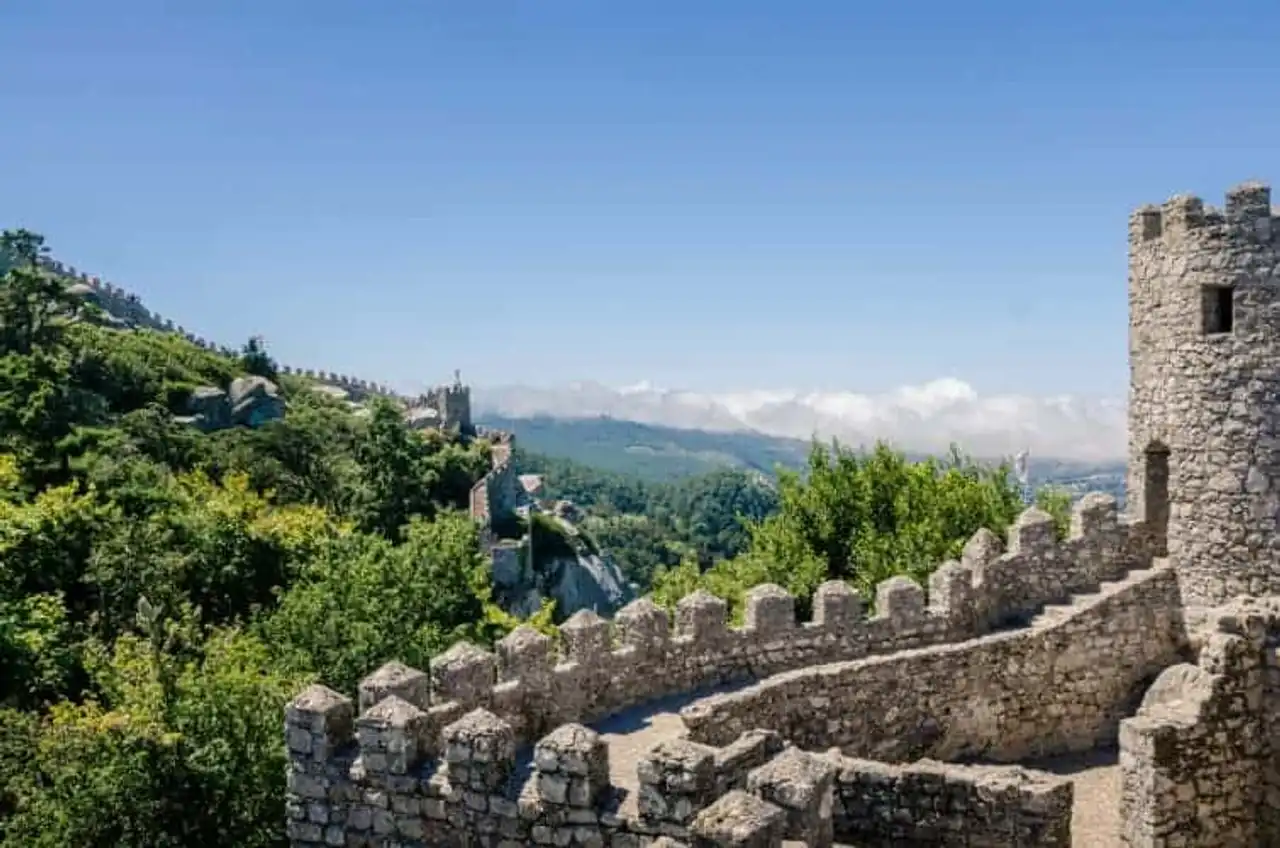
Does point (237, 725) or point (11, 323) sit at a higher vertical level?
point (11, 323)

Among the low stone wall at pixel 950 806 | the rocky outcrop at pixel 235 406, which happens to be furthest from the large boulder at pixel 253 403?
the low stone wall at pixel 950 806

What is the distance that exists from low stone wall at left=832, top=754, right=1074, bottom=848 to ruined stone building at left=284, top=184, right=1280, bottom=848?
0.02 meters

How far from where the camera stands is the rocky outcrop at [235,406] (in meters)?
62.3

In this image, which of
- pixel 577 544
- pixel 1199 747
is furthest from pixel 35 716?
pixel 577 544

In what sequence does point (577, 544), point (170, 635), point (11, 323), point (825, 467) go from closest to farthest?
point (170, 635), point (825, 467), point (11, 323), point (577, 544)

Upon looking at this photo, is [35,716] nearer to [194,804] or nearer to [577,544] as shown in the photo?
[194,804]

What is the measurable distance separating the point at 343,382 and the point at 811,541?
86844mm

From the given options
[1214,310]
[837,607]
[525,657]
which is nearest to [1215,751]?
[837,607]

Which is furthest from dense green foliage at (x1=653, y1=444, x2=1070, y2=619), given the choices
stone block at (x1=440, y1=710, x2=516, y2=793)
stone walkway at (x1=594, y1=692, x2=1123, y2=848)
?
stone block at (x1=440, y1=710, x2=516, y2=793)


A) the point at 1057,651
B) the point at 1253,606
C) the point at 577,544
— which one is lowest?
the point at 577,544

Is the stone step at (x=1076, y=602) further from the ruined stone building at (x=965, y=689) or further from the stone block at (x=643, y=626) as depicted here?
the stone block at (x=643, y=626)

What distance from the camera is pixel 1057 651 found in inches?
570

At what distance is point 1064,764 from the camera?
14125mm

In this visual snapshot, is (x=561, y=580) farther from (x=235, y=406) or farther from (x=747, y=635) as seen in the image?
(x=747, y=635)
